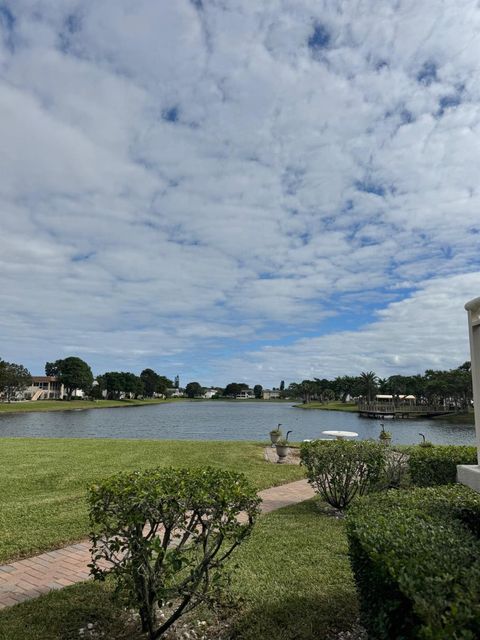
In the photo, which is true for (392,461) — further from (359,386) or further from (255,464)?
(359,386)

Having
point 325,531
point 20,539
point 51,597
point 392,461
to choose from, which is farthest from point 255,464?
point 51,597

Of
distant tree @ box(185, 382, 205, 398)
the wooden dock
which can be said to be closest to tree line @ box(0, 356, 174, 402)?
distant tree @ box(185, 382, 205, 398)

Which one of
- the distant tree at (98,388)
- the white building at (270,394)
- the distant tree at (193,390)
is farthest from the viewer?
the white building at (270,394)

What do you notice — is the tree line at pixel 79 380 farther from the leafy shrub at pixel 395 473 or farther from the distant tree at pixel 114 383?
the leafy shrub at pixel 395 473

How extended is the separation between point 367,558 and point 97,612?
2.51 m

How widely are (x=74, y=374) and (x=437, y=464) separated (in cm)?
8791

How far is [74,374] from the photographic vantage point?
287ft

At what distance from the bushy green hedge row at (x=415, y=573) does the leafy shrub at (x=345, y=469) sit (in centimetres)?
359

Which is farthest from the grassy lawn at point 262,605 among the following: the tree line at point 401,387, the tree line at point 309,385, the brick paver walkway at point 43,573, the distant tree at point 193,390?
the distant tree at point 193,390

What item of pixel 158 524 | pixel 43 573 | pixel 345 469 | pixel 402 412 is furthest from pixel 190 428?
pixel 402 412

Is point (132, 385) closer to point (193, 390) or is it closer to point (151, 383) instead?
point (151, 383)

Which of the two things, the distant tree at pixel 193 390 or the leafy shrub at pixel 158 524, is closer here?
the leafy shrub at pixel 158 524

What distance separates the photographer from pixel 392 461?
8.18 meters

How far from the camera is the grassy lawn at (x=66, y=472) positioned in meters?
6.12
